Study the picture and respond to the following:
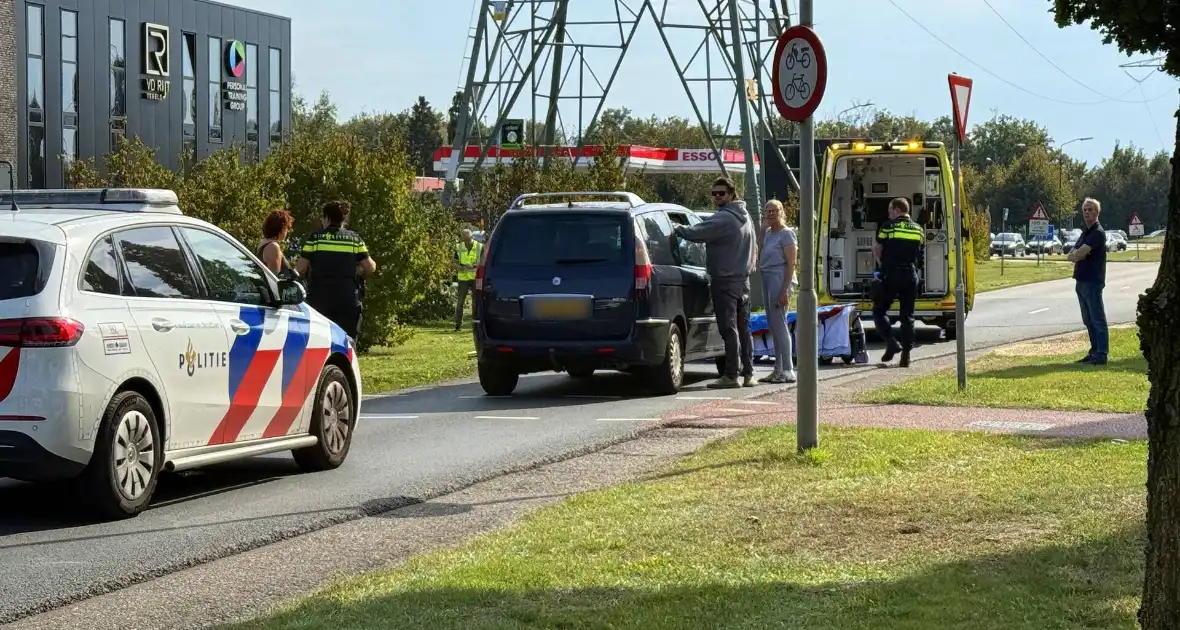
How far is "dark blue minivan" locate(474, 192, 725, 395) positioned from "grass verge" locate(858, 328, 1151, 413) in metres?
2.01

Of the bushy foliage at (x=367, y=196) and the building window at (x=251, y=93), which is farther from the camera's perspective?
the building window at (x=251, y=93)

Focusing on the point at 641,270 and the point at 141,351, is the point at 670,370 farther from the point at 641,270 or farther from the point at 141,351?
the point at 141,351

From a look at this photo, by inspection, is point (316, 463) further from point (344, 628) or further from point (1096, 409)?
point (1096, 409)

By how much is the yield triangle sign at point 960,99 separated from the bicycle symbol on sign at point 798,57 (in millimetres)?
3825

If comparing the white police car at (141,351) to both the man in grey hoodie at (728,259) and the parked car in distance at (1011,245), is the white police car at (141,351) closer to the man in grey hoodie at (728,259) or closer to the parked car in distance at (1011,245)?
the man in grey hoodie at (728,259)

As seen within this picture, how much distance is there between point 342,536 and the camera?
26.5ft

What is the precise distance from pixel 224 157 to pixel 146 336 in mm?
12455

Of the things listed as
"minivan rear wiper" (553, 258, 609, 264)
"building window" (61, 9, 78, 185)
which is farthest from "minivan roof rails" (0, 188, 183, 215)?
"building window" (61, 9, 78, 185)

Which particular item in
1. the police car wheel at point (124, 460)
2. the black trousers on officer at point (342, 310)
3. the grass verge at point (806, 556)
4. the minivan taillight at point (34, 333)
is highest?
the minivan taillight at point (34, 333)

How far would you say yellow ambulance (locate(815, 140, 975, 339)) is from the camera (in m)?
22.6

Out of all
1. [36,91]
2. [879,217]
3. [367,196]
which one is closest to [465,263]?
[367,196]

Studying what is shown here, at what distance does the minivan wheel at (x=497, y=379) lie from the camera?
1559 centimetres

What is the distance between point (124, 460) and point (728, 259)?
8.28 meters

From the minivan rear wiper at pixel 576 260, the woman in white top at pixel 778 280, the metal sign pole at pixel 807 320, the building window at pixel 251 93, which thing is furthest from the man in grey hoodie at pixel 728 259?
the building window at pixel 251 93
